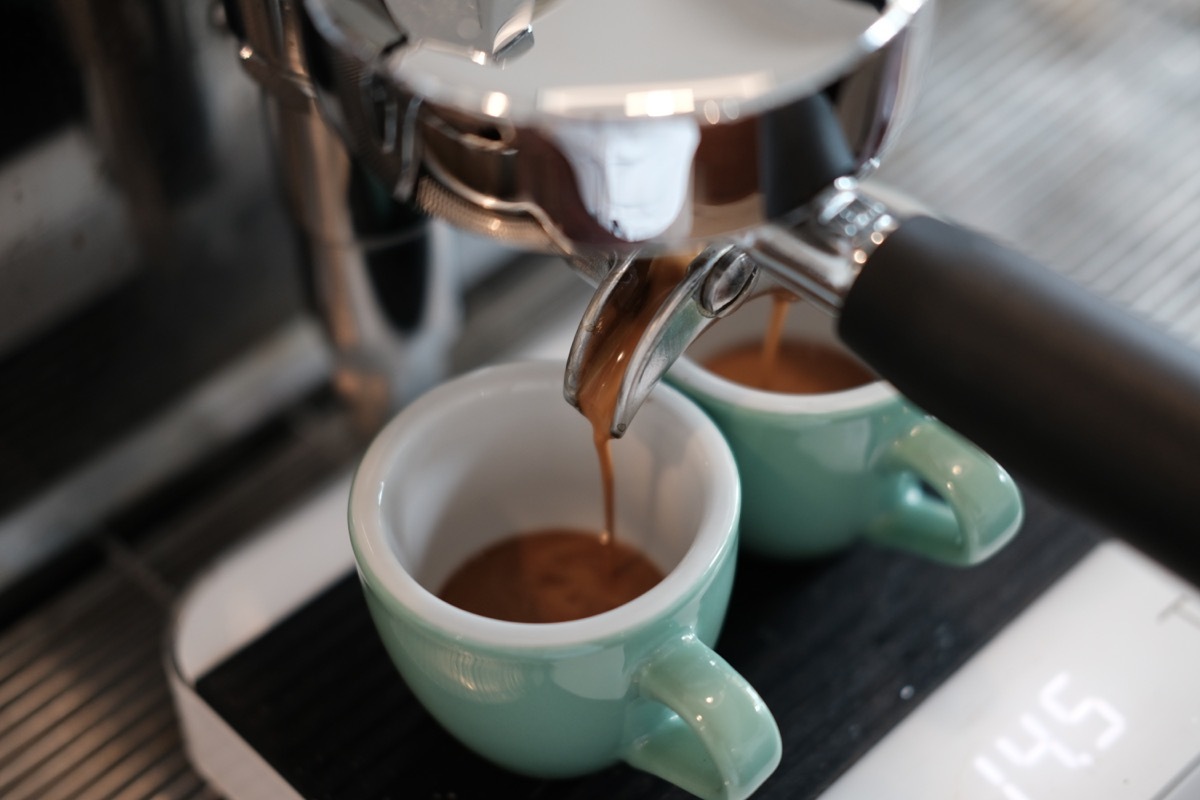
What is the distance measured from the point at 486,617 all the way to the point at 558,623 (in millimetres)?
25

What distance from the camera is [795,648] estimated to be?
392mm

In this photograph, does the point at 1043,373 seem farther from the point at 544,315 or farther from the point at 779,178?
the point at 544,315

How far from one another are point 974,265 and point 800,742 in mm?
167

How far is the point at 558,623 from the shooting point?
331 millimetres

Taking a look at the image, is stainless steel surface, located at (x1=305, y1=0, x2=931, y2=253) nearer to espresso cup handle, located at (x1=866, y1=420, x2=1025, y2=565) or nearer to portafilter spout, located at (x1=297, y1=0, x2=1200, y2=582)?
portafilter spout, located at (x1=297, y1=0, x2=1200, y2=582)

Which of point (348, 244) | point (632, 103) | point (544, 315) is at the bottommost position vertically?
point (544, 315)

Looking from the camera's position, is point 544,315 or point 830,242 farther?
point 544,315

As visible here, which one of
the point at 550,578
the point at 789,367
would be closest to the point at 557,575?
the point at 550,578

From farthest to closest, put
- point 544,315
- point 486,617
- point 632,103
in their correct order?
1. point 544,315
2. point 486,617
3. point 632,103

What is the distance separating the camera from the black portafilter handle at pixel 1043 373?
23cm

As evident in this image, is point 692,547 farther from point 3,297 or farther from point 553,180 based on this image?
point 3,297

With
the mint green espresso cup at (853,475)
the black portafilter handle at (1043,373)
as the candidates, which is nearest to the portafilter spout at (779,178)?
the black portafilter handle at (1043,373)

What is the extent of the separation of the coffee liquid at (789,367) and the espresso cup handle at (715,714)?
0.12m

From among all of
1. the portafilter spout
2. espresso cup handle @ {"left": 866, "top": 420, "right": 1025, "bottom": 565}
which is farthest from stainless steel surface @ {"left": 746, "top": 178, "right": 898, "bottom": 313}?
espresso cup handle @ {"left": 866, "top": 420, "right": 1025, "bottom": 565}
